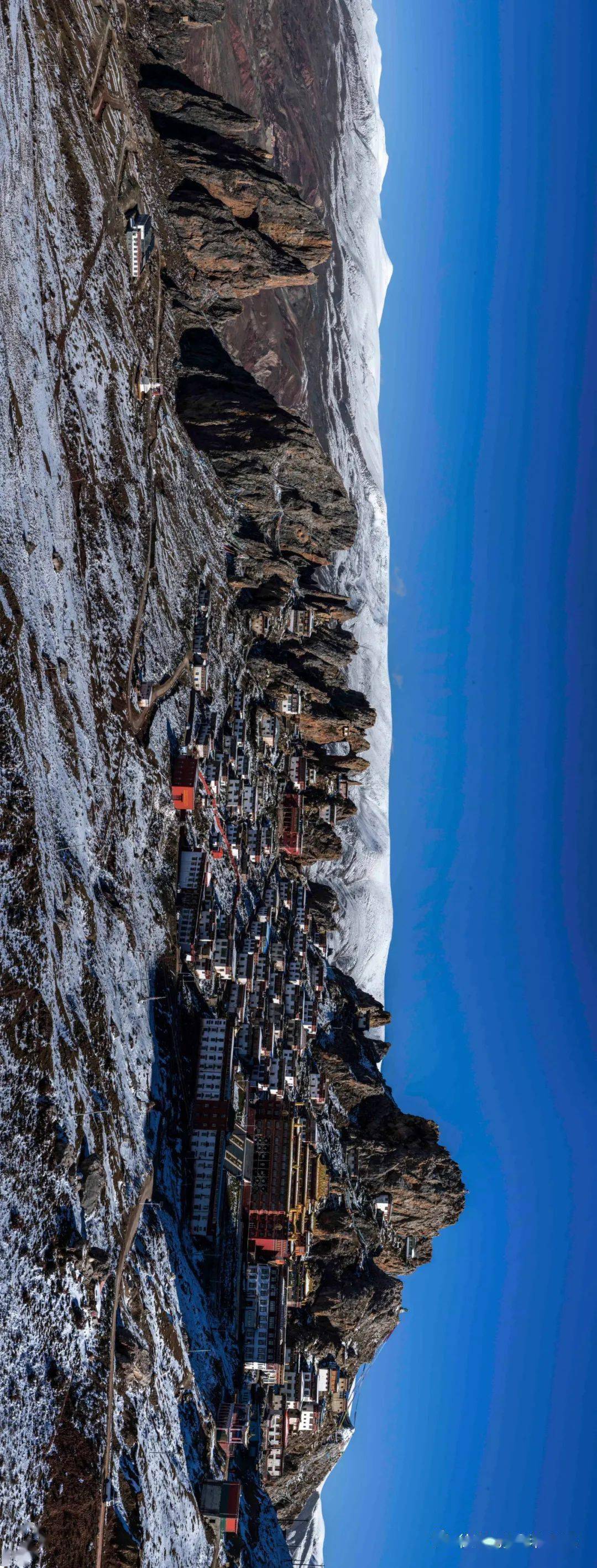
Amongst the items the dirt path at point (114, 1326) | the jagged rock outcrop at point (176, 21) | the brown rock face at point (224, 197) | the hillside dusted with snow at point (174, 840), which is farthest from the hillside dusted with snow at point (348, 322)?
the dirt path at point (114, 1326)

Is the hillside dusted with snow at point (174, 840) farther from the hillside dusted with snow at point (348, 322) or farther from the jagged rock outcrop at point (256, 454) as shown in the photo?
the hillside dusted with snow at point (348, 322)

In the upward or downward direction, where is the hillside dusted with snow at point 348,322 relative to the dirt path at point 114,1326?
upward

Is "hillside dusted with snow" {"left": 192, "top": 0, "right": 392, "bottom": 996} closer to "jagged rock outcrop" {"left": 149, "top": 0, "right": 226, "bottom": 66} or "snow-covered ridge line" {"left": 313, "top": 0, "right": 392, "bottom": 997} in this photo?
"snow-covered ridge line" {"left": 313, "top": 0, "right": 392, "bottom": 997}

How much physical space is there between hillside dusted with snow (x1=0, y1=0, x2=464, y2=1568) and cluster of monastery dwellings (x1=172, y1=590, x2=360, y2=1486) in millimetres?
436

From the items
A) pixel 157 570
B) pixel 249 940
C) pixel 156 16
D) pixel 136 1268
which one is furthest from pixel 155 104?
pixel 136 1268

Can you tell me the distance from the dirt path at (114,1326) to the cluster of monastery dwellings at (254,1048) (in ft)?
45.7

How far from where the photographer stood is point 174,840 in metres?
80.7

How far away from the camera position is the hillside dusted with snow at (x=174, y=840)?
161ft

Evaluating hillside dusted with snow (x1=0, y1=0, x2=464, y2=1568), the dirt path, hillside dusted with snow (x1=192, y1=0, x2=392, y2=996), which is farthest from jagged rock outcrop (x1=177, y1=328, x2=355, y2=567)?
the dirt path

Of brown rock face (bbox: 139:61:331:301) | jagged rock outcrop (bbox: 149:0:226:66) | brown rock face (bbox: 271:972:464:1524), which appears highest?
jagged rock outcrop (bbox: 149:0:226:66)

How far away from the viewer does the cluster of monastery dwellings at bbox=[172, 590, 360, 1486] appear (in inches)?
3127

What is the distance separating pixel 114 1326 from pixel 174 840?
126 feet

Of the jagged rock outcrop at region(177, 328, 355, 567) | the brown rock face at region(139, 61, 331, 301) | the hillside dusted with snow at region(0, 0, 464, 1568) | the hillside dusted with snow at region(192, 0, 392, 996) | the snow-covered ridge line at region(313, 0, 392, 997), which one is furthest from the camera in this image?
the snow-covered ridge line at region(313, 0, 392, 997)

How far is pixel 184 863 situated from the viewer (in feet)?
267
